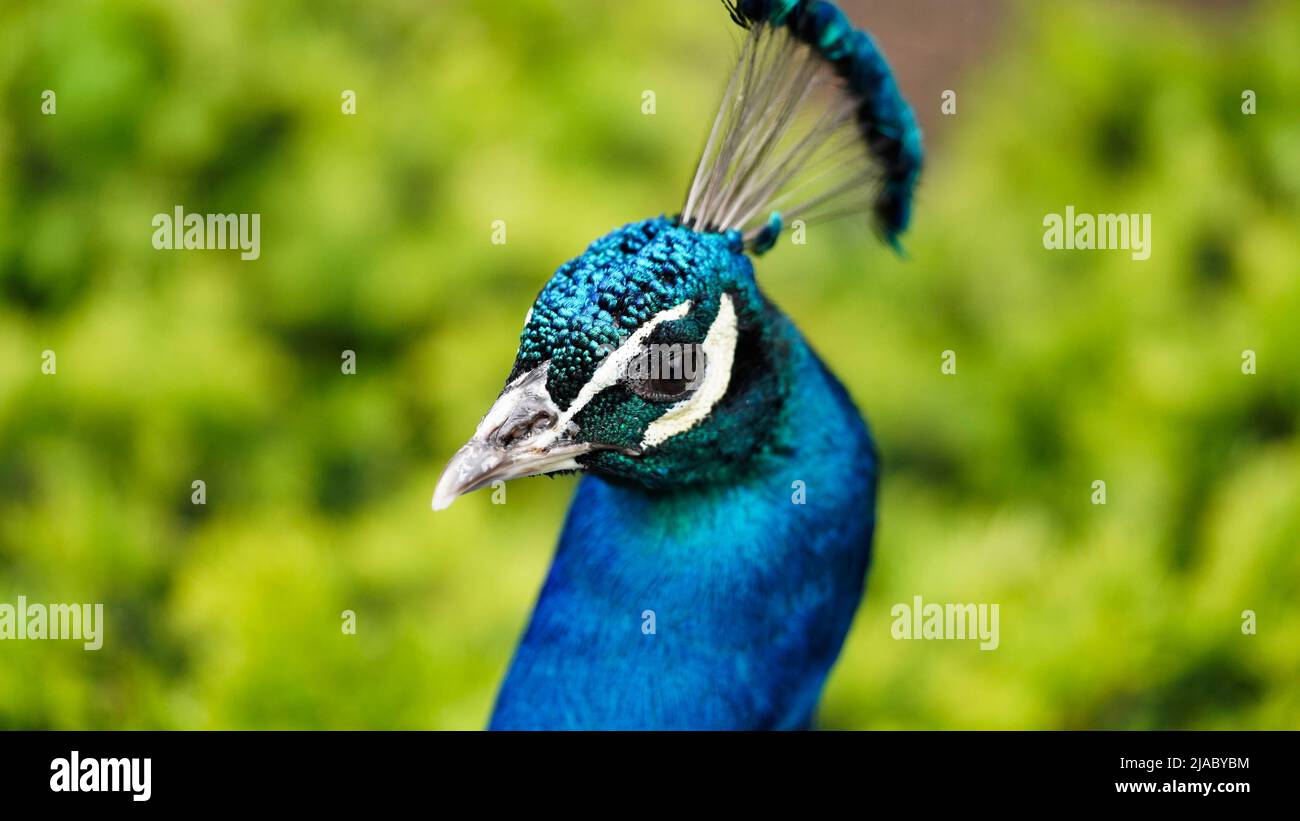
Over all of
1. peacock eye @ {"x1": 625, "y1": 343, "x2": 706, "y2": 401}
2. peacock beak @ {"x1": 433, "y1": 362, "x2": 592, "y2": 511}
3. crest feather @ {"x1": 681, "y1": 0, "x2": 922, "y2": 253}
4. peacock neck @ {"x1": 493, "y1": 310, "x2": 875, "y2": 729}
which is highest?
crest feather @ {"x1": 681, "y1": 0, "x2": 922, "y2": 253}

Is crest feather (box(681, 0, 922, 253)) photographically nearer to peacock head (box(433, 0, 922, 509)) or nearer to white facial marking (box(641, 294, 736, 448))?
peacock head (box(433, 0, 922, 509))

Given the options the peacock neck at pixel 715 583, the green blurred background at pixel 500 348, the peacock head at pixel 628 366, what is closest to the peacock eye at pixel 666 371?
the peacock head at pixel 628 366

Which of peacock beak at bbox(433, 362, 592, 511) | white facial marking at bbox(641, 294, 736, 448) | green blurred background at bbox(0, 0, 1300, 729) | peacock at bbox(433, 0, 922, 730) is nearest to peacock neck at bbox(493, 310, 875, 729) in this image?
peacock at bbox(433, 0, 922, 730)

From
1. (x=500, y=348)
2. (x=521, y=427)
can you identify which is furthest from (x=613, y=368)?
(x=500, y=348)

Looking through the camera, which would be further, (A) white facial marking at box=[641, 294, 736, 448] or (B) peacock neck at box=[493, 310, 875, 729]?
(B) peacock neck at box=[493, 310, 875, 729]

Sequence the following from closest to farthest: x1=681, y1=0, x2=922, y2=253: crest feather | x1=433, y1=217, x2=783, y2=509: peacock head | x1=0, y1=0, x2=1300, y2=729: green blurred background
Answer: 1. x1=433, y1=217, x2=783, y2=509: peacock head
2. x1=681, y1=0, x2=922, y2=253: crest feather
3. x1=0, y1=0, x2=1300, y2=729: green blurred background

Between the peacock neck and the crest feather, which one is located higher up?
the crest feather

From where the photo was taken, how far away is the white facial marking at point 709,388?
139cm

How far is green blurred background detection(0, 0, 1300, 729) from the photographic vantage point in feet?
7.77

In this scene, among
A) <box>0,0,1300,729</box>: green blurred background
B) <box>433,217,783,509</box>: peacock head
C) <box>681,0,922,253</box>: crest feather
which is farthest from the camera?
<box>0,0,1300,729</box>: green blurred background

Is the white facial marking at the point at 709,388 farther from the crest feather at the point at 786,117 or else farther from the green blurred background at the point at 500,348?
the green blurred background at the point at 500,348

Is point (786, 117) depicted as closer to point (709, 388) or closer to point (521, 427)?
point (709, 388)

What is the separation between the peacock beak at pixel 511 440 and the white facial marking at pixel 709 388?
0.35ft

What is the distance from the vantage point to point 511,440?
52.4 inches
